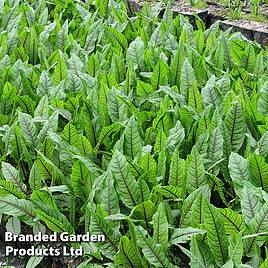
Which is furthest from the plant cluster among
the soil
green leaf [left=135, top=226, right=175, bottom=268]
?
the soil

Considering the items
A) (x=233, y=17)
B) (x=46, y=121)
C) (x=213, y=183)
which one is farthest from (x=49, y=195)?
(x=233, y=17)

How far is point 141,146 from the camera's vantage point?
8.46 feet

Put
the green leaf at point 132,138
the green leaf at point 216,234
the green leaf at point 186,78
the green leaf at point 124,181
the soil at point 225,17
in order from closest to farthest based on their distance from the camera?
the green leaf at point 216,234, the green leaf at point 124,181, the green leaf at point 132,138, the green leaf at point 186,78, the soil at point 225,17

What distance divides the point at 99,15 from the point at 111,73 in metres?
1.29

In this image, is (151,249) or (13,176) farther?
(13,176)

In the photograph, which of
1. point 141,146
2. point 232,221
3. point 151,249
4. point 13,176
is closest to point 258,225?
point 232,221

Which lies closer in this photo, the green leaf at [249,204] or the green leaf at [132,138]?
the green leaf at [249,204]

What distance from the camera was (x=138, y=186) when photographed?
2.34m

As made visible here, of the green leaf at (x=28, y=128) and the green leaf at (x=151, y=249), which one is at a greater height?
the green leaf at (x=28, y=128)

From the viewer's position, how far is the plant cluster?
7.10 feet

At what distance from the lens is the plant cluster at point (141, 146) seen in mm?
2164

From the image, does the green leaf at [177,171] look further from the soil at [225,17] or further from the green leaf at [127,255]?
the soil at [225,17]

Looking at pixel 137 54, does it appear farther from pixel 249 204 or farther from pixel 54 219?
pixel 249 204

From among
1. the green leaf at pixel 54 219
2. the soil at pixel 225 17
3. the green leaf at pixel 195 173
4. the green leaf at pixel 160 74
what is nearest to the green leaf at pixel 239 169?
the green leaf at pixel 195 173
